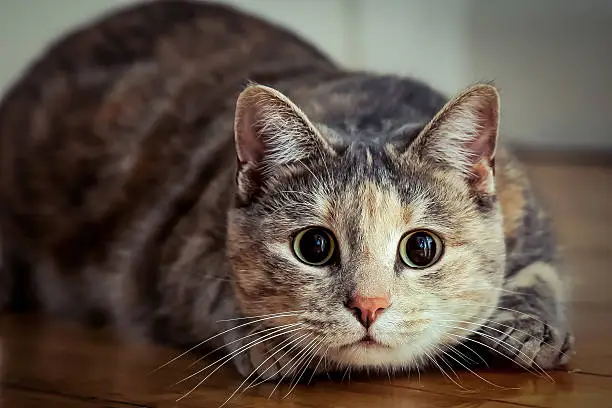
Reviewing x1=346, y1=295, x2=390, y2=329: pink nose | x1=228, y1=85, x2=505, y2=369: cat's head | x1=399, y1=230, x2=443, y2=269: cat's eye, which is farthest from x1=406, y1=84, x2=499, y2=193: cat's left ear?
x1=346, y1=295, x2=390, y2=329: pink nose

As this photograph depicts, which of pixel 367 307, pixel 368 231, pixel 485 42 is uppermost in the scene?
pixel 485 42

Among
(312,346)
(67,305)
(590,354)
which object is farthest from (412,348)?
(67,305)

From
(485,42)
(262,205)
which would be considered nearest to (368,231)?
(262,205)

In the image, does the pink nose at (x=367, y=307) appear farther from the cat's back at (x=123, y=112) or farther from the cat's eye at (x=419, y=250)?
the cat's back at (x=123, y=112)

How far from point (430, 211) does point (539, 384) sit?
321 millimetres

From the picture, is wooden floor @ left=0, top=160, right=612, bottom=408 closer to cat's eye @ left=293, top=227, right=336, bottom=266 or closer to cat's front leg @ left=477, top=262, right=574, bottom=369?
cat's front leg @ left=477, top=262, right=574, bottom=369

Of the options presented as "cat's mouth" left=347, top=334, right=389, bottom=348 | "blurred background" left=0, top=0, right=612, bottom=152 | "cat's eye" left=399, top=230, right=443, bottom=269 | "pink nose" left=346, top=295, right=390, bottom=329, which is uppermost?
"blurred background" left=0, top=0, right=612, bottom=152

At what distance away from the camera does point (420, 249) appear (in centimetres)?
142

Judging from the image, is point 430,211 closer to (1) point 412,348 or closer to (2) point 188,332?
(1) point 412,348

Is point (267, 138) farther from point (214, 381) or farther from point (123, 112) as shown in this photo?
point (123, 112)

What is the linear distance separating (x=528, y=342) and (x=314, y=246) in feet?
1.27

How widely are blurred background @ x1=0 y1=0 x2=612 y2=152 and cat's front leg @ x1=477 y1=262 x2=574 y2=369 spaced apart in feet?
5.10

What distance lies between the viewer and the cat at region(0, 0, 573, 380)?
1419mm

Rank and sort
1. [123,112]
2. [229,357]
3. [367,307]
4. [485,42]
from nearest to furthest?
[367,307] → [229,357] → [123,112] → [485,42]
